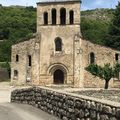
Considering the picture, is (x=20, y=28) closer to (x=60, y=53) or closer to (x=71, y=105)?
(x=60, y=53)

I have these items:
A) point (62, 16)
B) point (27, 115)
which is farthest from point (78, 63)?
point (27, 115)

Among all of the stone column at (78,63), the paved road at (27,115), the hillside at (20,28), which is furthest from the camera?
the hillside at (20,28)

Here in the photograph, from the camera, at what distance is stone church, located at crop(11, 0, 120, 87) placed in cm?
4791

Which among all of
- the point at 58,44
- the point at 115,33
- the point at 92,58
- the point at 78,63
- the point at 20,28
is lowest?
the point at 78,63

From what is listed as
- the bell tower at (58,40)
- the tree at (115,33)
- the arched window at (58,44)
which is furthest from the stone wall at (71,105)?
the tree at (115,33)

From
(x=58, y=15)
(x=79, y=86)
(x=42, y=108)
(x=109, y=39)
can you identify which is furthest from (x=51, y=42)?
(x=42, y=108)

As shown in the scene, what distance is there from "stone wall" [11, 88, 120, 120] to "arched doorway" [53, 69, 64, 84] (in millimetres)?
30464

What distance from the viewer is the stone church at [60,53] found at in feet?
157

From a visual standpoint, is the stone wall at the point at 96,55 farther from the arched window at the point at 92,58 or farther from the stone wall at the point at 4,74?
the stone wall at the point at 4,74

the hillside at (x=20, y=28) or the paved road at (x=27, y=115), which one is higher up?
the hillside at (x=20, y=28)

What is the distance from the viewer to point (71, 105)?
1135 centimetres

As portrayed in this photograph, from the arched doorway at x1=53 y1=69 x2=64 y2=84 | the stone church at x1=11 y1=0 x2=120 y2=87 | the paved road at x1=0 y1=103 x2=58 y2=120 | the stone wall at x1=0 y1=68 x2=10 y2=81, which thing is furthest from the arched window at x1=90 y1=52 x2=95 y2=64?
the paved road at x1=0 y1=103 x2=58 y2=120

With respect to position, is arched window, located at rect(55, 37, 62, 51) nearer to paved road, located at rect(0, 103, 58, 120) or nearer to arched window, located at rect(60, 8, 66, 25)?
arched window, located at rect(60, 8, 66, 25)

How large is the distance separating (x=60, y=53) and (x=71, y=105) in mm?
37330
